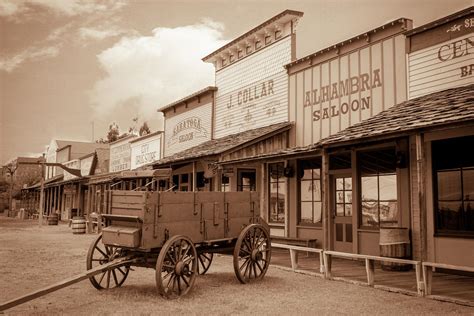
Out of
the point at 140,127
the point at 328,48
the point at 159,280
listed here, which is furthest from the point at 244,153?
the point at 140,127

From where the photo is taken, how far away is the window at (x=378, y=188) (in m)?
9.81

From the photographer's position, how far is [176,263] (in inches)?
252

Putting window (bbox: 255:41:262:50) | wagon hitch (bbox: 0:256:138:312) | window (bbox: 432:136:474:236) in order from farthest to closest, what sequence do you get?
window (bbox: 255:41:262:50) < window (bbox: 432:136:474:236) < wagon hitch (bbox: 0:256:138:312)

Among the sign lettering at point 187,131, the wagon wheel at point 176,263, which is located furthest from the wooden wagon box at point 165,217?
the sign lettering at point 187,131

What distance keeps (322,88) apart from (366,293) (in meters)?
6.50

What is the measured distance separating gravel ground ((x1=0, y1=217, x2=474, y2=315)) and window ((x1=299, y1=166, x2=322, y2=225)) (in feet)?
10.8

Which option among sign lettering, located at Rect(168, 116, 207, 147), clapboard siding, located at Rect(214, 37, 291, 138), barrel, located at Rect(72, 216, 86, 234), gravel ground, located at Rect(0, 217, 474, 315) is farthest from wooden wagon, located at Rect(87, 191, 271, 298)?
barrel, located at Rect(72, 216, 86, 234)

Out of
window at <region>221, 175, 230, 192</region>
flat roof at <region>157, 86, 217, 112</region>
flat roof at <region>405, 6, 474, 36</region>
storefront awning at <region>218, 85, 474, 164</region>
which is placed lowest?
window at <region>221, 175, 230, 192</region>

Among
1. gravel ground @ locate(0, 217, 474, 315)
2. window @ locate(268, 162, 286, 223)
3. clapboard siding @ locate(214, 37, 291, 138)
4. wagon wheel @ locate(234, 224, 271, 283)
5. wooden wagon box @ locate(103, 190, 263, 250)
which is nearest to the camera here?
gravel ground @ locate(0, 217, 474, 315)

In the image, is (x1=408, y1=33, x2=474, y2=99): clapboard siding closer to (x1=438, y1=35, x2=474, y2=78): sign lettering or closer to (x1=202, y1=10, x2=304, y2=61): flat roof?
(x1=438, y1=35, x2=474, y2=78): sign lettering

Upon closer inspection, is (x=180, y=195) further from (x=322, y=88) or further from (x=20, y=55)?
(x=20, y=55)

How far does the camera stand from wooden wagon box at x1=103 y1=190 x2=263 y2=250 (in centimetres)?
633

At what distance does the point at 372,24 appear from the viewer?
11352 mm

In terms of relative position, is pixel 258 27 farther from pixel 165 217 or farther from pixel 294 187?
pixel 165 217
